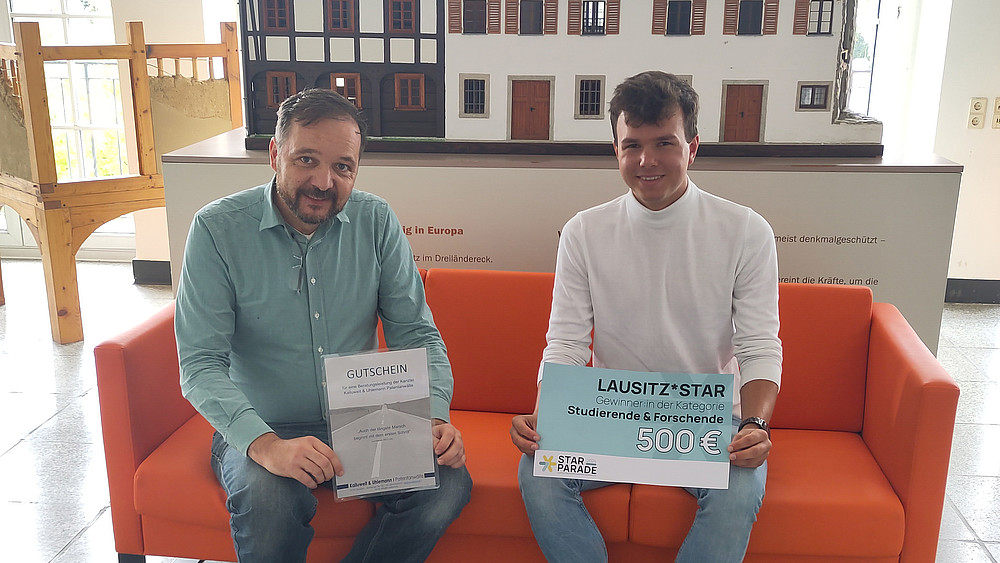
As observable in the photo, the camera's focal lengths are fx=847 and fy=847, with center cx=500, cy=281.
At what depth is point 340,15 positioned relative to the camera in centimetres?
292

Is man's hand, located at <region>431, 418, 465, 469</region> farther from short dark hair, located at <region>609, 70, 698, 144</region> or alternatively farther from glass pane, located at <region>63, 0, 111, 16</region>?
glass pane, located at <region>63, 0, 111, 16</region>

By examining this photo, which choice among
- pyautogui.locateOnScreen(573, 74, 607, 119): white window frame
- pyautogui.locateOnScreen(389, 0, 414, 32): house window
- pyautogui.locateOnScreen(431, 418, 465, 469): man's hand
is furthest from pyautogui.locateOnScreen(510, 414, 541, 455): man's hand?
pyautogui.locateOnScreen(389, 0, 414, 32): house window

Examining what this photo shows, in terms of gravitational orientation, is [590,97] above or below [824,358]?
above

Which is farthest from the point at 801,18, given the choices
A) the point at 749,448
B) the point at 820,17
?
the point at 749,448

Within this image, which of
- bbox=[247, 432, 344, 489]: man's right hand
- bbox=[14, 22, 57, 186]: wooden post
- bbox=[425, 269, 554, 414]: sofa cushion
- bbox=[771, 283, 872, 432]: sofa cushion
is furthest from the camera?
bbox=[14, 22, 57, 186]: wooden post

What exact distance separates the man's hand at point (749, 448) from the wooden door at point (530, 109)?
4.83 ft

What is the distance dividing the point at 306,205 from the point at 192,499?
75cm

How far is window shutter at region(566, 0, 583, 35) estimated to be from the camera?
2.81 metres

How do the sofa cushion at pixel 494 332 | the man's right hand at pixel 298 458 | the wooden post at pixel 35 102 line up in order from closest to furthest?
the man's right hand at pixel 298 458
the sofa cushion at pixel 494 332
the wooden post at pixel 35 102

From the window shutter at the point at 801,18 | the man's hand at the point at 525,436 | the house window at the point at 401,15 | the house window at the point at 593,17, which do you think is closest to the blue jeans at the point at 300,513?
the man's hand at the point at 525,436

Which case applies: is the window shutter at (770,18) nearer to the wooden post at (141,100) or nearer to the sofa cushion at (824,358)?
the sofa cushion at (824,358)

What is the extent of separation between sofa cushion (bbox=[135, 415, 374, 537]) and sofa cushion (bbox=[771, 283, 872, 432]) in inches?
48.5

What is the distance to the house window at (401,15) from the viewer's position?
9.46ft

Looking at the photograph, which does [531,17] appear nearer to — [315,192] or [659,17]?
[659,17]
